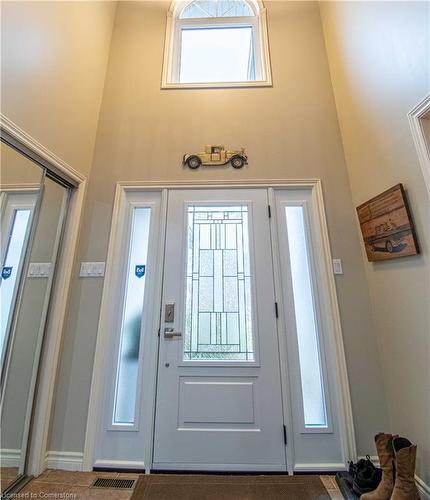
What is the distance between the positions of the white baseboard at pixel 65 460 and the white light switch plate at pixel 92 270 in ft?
4.16

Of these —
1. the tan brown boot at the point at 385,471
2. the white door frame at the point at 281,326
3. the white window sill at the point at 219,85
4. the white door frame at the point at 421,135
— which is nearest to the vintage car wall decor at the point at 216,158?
the white door frame at the point at 281,326

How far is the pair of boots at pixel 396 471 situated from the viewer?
4.25 feet

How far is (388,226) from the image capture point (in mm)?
1736

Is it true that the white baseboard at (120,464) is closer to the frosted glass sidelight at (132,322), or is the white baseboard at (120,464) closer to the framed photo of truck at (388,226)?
the frosted glass sidelight at (132,322)

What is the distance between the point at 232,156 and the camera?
90.5 inches

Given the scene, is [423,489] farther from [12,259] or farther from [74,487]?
[12,259]

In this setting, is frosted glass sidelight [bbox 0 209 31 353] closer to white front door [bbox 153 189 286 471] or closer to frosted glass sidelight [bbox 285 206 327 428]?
white front door [bbox 153 189 286 471]

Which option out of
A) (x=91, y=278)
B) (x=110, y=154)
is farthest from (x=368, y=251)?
(x=110, y=154)

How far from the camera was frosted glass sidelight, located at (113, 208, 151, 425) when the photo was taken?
184 cm

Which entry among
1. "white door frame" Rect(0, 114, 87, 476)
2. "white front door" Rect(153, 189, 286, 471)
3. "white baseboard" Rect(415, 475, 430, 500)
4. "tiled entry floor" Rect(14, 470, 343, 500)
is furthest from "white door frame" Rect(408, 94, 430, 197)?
"white door frame" Rect(0, 114, 87, 476)

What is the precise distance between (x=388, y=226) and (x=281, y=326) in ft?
3.51

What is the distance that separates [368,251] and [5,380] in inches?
107

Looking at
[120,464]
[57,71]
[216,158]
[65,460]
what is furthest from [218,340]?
[57,71]

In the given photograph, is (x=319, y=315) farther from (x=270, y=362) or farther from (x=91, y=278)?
(x=91, y=278)
